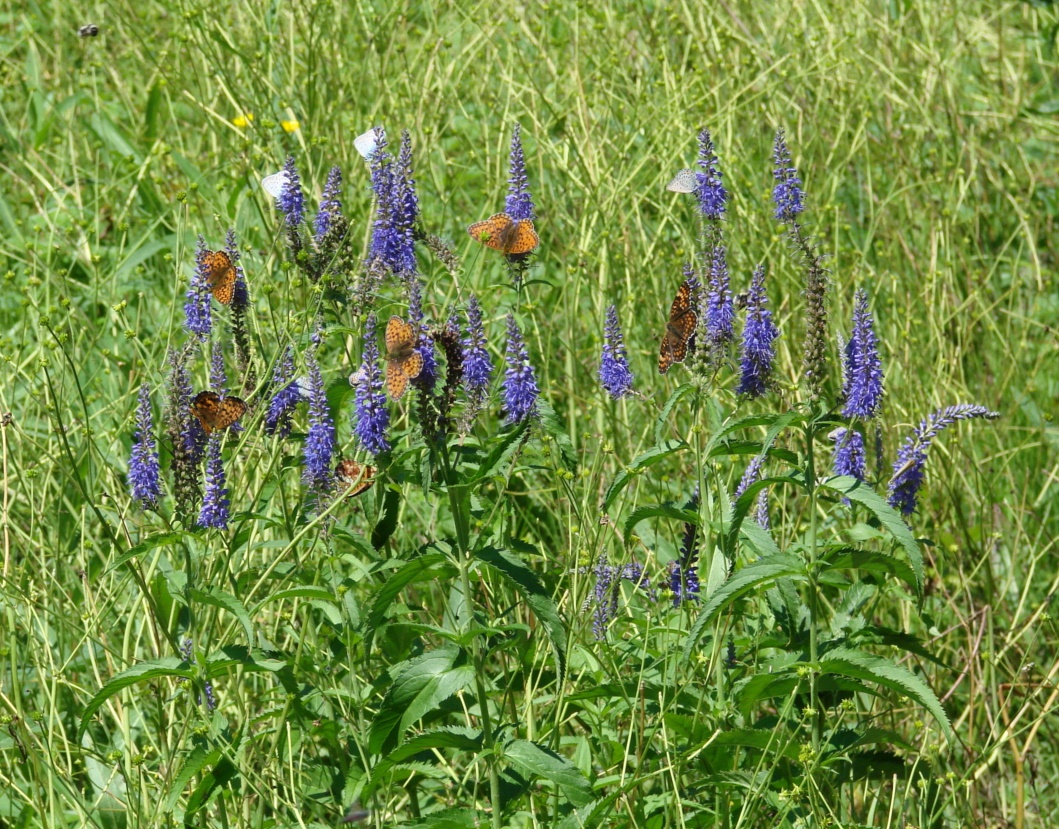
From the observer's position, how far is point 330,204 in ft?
11.1

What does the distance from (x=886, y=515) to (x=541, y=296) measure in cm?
347

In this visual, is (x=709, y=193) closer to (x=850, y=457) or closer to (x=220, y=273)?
(x=850, y=457)

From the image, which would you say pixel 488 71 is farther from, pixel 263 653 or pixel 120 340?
pixel 263 653

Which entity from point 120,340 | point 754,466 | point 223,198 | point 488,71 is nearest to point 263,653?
point 754,466

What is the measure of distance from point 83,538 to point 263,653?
0.94 m

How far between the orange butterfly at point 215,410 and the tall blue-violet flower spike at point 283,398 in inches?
3.5

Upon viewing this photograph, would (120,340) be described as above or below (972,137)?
below

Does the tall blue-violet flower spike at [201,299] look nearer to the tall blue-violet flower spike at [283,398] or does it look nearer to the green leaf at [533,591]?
the tall blue-violet flower spike at [283,398]

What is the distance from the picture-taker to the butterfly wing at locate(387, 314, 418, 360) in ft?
9.52

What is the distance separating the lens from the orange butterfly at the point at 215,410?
3.21 metres

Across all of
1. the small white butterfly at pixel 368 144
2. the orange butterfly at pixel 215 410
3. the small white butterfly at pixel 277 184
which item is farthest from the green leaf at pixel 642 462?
the small white butterfly at pixel 277 184

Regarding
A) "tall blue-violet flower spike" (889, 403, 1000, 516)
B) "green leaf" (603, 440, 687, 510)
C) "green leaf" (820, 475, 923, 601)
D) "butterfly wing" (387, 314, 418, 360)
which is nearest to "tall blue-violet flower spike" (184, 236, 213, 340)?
"butterfly wing" (387, 314, 418, 360)

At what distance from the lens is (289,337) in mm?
3348

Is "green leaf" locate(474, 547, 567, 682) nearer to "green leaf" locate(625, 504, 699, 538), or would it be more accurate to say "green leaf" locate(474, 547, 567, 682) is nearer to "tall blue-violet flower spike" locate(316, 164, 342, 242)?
"green leaf" locate(625, 504, 699, 538)
